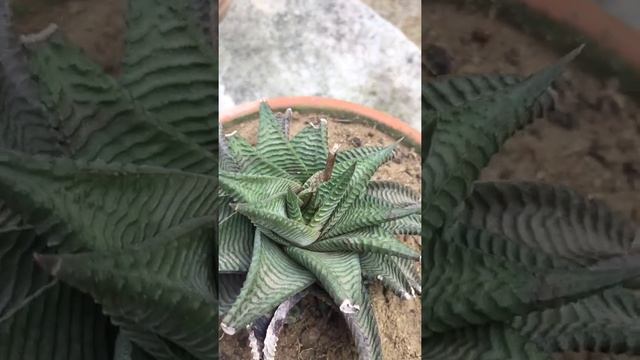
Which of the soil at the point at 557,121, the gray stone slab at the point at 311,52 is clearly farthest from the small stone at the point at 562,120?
the gray stone slab at the point at 311,52

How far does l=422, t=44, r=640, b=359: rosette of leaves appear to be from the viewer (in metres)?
0.34

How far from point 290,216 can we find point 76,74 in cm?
14

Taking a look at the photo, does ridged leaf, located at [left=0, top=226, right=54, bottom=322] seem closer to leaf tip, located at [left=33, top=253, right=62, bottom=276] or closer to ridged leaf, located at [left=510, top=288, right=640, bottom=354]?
leaf tip, located at [left=33, top=253, right=62, bottom=276]

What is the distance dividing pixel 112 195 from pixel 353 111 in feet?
0.83

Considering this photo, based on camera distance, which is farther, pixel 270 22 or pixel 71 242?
pixel 270 22

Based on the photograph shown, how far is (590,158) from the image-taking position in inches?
26.5

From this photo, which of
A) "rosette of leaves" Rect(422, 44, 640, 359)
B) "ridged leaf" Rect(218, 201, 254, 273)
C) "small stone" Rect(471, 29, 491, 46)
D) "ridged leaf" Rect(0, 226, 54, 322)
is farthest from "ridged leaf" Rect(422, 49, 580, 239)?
"small stone" Rect(471, 29, 491, 46)

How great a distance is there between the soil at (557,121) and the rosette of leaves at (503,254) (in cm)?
16

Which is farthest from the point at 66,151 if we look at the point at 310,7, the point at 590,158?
the point at 590,158

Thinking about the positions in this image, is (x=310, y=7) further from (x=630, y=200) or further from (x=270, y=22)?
(x=630, y=200)

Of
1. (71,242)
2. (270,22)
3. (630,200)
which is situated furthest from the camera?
(630,200)

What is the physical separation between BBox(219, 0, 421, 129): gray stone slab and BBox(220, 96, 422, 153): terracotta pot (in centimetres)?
1

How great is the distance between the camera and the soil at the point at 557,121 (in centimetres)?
67

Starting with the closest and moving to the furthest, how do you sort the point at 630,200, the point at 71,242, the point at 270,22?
the point at 71,242
the point at 270,22
the point at 630,200
